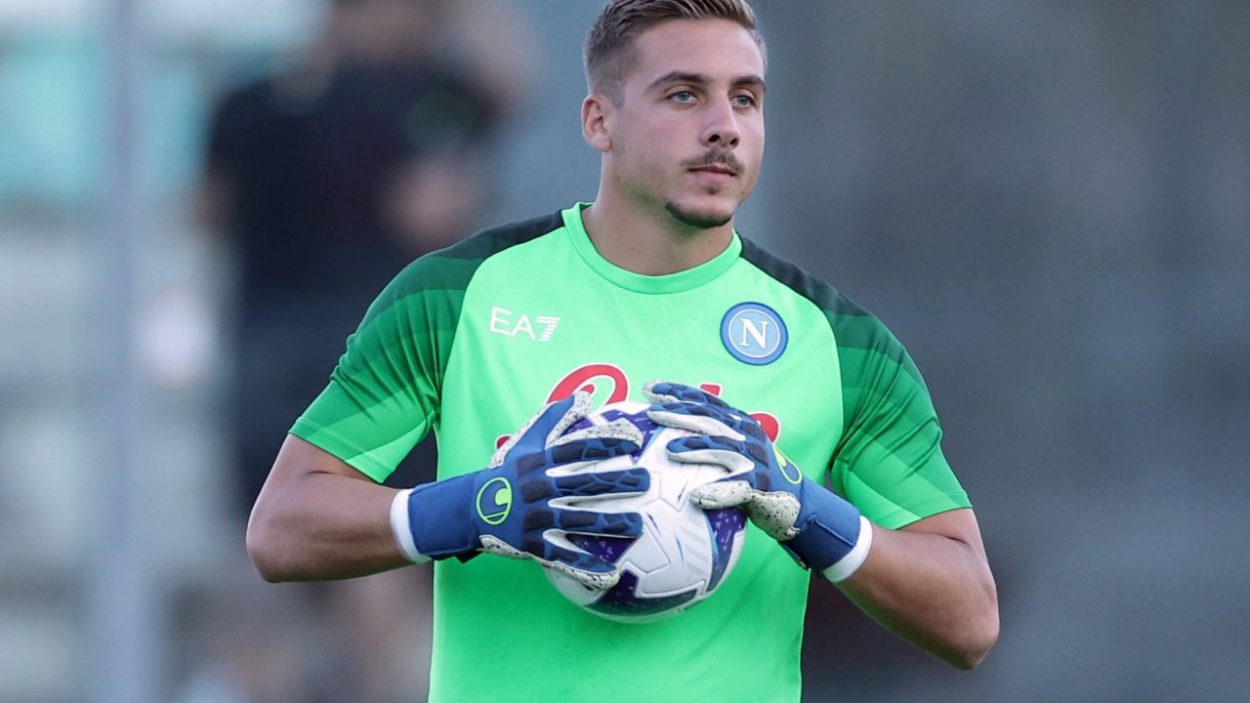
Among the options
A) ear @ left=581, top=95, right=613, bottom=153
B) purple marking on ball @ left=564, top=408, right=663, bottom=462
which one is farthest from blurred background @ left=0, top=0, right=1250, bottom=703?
purple marking on ball @ left=564, top=408, right=663, bottom=462

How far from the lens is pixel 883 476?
10.1 feet

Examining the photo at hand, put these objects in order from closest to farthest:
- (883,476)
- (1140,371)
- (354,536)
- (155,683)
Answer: (354,536), (883,476), (155,683), (1140,371)

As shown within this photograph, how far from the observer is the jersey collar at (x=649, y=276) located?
10.2 ft

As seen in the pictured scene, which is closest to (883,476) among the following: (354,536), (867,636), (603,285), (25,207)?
(603,285)

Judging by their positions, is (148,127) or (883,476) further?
(148,127)

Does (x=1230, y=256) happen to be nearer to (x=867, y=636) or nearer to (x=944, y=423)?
(x=944, y=423)

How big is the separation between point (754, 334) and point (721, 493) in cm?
53

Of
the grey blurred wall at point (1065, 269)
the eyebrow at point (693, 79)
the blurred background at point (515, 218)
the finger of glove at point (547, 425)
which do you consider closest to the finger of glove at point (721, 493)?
the finger of glove at point (547, 425)

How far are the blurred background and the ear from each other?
246cm

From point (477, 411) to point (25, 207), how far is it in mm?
3362

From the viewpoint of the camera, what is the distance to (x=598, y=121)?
328 centimetres

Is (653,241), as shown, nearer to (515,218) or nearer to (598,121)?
(598,121)

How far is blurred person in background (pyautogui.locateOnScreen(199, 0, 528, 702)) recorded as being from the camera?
5.75 meters

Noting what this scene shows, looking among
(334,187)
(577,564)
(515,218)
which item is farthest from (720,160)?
(334,187)
